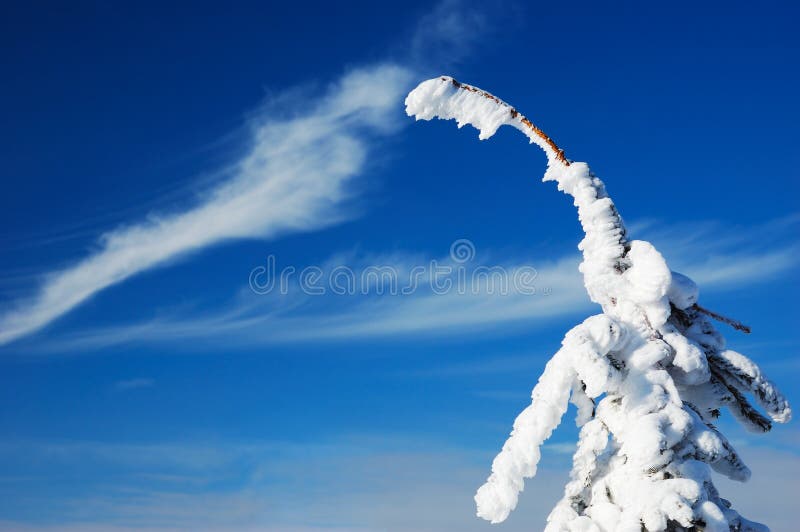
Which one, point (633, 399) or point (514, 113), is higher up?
point (514, 113)

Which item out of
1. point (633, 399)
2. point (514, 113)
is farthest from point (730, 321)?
point (514, 113)

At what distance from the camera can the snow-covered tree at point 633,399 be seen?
22.8 ft

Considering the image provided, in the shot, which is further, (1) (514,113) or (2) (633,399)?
(1) (514,113)

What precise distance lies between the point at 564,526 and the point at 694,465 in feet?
4.63

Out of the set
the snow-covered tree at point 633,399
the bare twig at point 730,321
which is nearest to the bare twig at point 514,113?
the snow-covered tree at point 633,399

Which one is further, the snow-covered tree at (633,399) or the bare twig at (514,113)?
the bare twig at (514,113)

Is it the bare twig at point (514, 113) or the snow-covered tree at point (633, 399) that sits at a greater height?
the bare twig at point (514, 113)

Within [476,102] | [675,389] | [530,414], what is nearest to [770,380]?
[675,389]

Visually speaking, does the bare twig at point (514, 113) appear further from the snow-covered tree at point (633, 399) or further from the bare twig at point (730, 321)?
the bare twig at point (730, 321)

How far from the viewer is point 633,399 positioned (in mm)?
7379

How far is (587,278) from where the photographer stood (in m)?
8.38

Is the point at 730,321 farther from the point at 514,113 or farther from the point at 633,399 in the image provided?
the point at 514,113

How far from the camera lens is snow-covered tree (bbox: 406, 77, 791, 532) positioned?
6938 mm

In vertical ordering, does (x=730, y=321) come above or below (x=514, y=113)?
below
